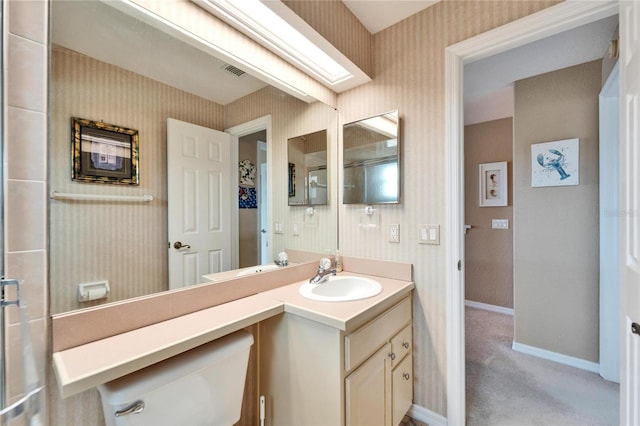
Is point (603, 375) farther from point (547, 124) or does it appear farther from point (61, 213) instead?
point (61, 213)

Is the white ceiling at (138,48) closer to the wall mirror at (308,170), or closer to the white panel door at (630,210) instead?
the wall mirror at (308,170)

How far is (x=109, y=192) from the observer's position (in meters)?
0.95

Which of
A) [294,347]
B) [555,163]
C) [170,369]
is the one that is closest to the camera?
[170,369]

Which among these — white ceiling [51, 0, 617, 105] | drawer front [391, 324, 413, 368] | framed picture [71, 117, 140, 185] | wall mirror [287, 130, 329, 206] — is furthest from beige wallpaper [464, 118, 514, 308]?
framed picture [71, 117, 140, 185]

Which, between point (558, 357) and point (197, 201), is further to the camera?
point (558, 357)

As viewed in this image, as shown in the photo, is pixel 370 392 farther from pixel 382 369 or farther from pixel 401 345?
pixel 401 345

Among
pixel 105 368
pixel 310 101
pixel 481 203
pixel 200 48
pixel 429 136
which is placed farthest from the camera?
pixel 481 203

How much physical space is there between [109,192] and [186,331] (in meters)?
0.58

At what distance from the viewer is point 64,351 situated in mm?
817

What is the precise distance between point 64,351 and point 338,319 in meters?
0.90

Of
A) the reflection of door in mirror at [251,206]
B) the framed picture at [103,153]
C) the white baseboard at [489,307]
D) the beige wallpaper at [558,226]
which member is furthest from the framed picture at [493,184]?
the framed picture at [103,153]

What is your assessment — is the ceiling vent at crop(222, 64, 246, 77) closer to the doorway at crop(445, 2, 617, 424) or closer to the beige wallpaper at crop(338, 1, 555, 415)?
the beige wallpaper at crop(338, 1, 555, 415)

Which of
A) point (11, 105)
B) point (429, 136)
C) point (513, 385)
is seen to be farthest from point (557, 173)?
point (11, 105)

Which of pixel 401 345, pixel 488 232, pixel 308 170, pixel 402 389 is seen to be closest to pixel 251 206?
pixel 308 170
